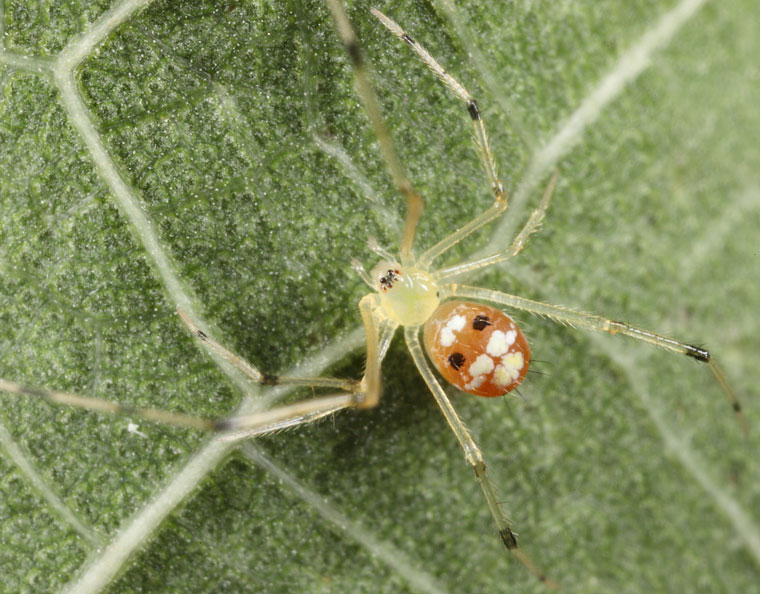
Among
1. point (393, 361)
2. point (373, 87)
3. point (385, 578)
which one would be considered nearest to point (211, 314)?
point (393, 361)

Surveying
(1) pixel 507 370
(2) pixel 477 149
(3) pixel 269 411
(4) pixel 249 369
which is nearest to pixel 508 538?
(1) pixel 507 370

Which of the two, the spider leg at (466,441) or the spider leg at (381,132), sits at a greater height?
the spider leg at (381,132)

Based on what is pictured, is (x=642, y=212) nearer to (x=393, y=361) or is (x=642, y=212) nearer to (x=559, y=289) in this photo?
(x=559, y=289)

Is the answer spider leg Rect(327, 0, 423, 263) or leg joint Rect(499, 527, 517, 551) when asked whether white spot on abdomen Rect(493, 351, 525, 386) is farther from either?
leg joint Rect(499, 527, 517, 551)

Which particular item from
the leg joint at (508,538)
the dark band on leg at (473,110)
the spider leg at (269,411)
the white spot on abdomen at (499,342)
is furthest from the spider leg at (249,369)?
the dark band on leg at (473,110)

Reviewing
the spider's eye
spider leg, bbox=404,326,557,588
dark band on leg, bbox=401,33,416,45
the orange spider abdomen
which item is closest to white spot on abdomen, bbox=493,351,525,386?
the orange spider abdomen

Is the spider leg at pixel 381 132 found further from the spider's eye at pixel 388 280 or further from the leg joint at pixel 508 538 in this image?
the leg joint at pixel 508 538

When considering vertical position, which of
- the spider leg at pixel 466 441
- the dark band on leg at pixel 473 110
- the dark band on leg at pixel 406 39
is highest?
the dark band on leg at pixel 406 39

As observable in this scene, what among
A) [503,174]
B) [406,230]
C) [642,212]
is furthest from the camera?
[642,212]
